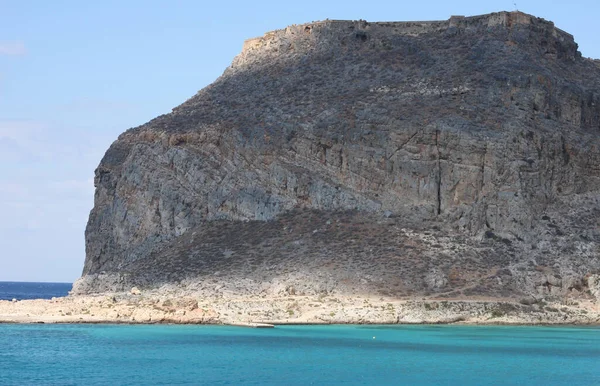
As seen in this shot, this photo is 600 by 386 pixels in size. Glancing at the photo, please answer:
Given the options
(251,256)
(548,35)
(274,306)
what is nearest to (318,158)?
(251,256)

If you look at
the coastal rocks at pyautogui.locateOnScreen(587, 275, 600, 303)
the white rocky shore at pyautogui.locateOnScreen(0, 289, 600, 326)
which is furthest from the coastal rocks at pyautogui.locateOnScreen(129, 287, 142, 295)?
the coastal rocks at pyautogui.locateOnScreen(587, 275, 600, 303)

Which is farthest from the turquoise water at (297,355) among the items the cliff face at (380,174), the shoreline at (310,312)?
the cliff face at (380,174)

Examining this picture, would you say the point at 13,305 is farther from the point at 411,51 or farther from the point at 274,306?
the point at 411,51

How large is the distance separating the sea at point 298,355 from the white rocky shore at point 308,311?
38.6 inches

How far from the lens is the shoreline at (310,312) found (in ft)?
201

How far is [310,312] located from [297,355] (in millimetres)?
13305

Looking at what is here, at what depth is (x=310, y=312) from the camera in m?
63.0

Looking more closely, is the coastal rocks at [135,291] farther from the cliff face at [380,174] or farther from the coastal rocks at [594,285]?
the coastal rocks at [594,285]

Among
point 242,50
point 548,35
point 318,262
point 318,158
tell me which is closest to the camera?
point 318,262

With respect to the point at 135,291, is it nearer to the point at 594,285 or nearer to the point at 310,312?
the point at 310,312

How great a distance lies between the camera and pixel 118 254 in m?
76.3

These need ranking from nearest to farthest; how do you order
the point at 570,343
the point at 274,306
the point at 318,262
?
the point at 570,343 < the point at 274,306 < the point at 318,262

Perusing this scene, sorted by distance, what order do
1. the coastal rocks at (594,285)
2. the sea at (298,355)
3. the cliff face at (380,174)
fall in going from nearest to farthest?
1. the sea at (298,355)
2. the coastal rocks at (594,285)
3. the cliff face at (380,174)

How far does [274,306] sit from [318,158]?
13.1 metres
